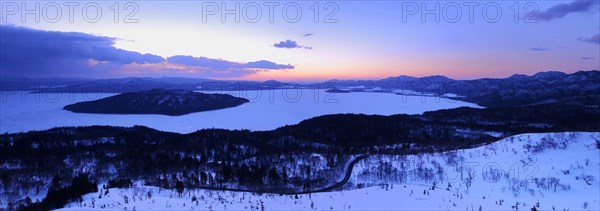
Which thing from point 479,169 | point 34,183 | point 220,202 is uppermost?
point 220,202

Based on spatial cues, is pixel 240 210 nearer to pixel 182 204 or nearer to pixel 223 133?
pixel 182 204

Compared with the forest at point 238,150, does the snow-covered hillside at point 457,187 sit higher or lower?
higher

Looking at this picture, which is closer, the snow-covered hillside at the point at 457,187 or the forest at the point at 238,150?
the snow-covered hillside at the point at 457,187

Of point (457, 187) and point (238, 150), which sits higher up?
point (457, 187)

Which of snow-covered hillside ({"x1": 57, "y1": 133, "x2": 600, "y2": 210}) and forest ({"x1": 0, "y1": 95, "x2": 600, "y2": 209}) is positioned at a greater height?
snow-covered hillside ({"x1": 57, "y1": 133, "x2": 600, "y2": 210})

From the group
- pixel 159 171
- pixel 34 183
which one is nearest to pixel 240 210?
pixel 159 171

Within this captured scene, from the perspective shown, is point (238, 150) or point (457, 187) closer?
point (457, 187)

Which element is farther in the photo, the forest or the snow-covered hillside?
the forest

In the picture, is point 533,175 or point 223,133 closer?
point 533,175
